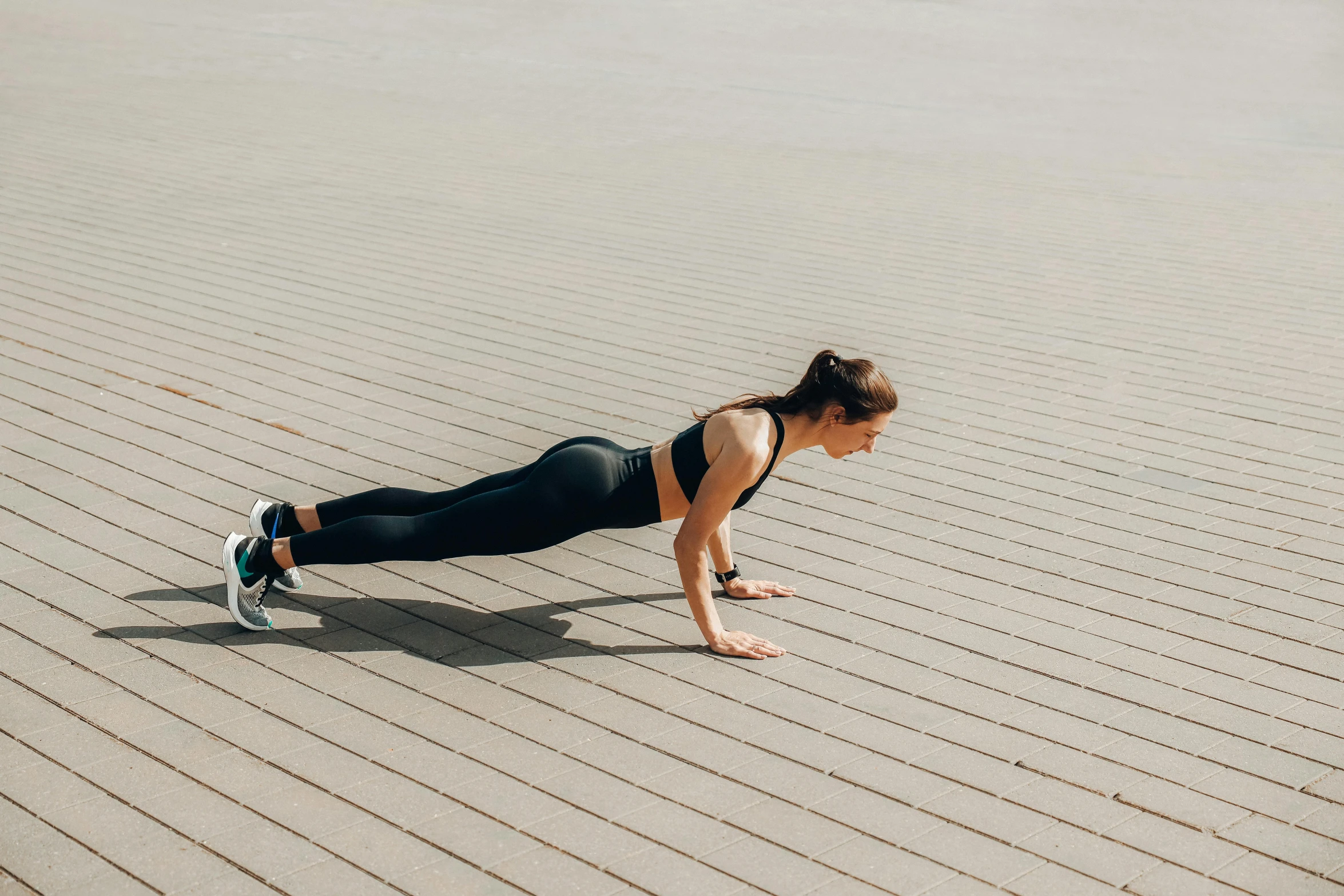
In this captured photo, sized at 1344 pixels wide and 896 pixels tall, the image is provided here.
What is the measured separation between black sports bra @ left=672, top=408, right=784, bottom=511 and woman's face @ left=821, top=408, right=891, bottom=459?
0.16 meters

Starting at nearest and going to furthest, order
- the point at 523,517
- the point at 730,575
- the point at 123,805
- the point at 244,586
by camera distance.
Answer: the point at 123,805
the point at 523,517
the point at 244,586
the point at 730,575

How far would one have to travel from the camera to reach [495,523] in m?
4.45

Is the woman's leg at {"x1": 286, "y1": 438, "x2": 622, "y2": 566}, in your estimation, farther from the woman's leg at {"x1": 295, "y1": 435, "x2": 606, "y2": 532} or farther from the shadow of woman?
the shadow of woman

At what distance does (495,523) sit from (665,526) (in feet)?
4.62

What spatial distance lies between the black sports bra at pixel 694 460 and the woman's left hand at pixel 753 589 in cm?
54

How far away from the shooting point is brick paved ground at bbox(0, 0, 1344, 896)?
3.62 metres

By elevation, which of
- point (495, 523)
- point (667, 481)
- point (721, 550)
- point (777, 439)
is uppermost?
point (777, 439)

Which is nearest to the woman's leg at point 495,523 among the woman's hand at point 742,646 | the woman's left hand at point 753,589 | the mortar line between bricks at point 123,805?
the woman's hand at point 742,646

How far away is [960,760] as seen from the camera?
157 inches

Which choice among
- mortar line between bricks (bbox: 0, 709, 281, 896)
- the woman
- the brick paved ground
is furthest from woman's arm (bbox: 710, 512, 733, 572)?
mortar line between bricks (bbox: 0, 709, 281, 896)

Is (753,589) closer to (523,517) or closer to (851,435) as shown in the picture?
(851,435)

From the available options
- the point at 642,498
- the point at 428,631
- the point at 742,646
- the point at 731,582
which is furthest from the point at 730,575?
the point at 428,631

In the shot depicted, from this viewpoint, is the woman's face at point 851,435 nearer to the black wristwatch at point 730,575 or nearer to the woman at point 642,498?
the woman at point 642,498

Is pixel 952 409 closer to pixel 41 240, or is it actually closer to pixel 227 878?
pixel 227 878
